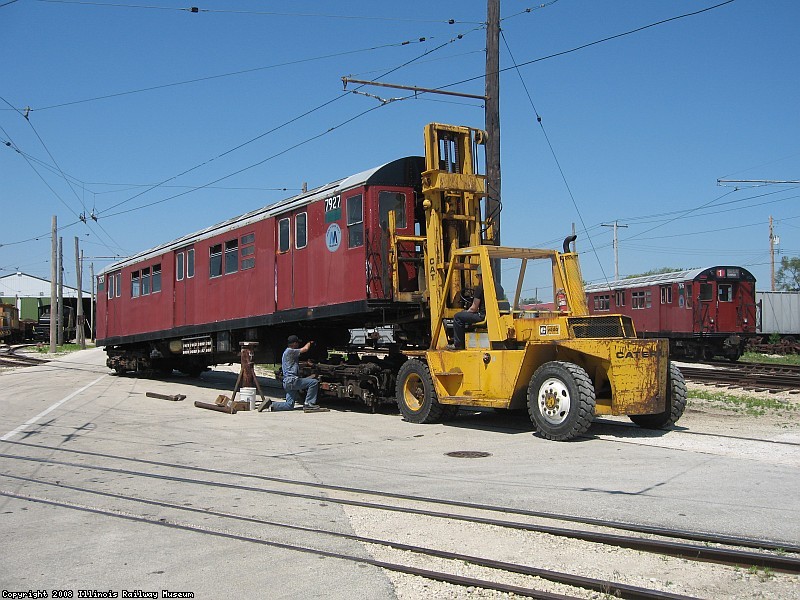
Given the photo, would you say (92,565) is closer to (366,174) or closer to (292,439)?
(292,439)

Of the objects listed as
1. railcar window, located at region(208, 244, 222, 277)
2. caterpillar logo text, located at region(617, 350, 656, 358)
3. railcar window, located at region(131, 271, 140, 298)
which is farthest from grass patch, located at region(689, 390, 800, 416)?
railcar window, located at region(131, 271, 140, 298)

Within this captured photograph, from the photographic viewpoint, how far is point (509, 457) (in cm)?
941

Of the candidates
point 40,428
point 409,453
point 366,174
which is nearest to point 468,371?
point 409,453

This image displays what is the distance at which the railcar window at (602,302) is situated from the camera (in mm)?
39966

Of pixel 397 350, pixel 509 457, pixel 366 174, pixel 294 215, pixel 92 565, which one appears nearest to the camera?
pixel 92 565

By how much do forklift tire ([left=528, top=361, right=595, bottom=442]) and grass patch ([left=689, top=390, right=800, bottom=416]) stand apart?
18.0 ft

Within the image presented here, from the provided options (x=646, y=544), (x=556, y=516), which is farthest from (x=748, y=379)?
(x=646, y=544)

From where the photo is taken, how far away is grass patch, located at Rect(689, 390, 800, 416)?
14.5 metres

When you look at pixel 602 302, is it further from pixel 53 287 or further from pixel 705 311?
pixel 53 287

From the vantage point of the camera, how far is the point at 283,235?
16.1 metres

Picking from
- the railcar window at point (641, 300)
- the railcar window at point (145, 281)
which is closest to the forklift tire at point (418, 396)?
the railcar window at point (145, 281)

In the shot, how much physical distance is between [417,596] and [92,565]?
2253mm

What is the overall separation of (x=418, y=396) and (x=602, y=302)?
97.2ft

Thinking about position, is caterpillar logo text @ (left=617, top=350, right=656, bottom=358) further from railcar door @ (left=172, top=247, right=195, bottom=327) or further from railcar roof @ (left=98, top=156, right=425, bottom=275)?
railcar door @ (left=172, top=247, right=195, bottom=327)
